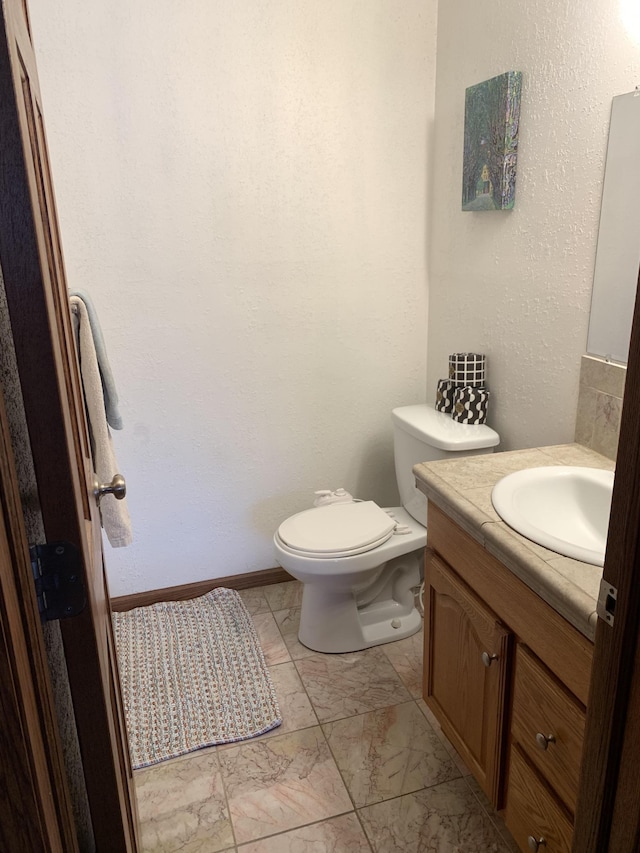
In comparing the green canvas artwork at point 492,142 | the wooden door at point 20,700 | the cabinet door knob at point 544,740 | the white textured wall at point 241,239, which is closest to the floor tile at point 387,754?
the cabinet door knob at point 544,740

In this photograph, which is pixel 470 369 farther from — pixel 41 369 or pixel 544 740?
pixel 41 369

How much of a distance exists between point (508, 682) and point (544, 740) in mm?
138

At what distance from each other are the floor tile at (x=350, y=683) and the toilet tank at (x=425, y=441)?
20.2 inches

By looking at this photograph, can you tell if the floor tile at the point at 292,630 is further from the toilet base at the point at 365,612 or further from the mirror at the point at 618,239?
the mirror at the point at 618,239

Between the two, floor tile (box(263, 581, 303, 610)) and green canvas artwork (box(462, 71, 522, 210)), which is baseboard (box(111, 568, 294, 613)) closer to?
floor tile (box(263, 581, 303, 610))

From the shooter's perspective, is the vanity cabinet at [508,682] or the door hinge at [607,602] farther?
the vanity cabinet at [508,682]

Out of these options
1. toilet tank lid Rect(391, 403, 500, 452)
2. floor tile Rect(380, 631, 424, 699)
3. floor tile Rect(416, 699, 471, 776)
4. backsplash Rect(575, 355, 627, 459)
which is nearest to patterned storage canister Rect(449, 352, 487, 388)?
toilet tank lid Rect(391, 403, 500, 452)

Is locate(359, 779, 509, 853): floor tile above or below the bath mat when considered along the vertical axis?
below

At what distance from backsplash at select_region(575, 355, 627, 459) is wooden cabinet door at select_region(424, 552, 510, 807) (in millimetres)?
527

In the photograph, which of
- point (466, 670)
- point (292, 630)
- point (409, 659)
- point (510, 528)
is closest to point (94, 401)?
point (510, 528)

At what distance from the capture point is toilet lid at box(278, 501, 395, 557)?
6.75 feet

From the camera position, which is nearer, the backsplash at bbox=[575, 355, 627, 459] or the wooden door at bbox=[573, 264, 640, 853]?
the wooden door at bbox=[573, 264, 640, 853]

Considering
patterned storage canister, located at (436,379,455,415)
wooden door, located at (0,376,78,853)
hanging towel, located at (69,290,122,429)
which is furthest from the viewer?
patterned storage canister, located at (436,379,455,415)

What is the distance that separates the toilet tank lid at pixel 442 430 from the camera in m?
1.99
